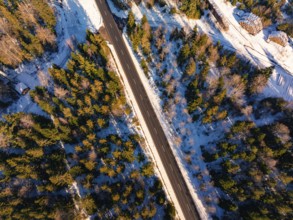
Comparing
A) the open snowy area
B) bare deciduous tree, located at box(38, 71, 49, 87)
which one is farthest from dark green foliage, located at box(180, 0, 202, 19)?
bare deciduous tree, located at box(38, 71, 49, 87)

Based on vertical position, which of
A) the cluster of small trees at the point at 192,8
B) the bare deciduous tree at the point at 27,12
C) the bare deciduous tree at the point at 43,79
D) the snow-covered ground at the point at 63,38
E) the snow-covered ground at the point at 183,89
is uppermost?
the bare deciduous tree at the point at 27,12

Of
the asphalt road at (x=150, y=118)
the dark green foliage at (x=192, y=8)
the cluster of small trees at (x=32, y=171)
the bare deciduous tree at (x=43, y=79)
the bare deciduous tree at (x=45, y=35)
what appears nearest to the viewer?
the cluster of small trees at (x=32, y=171)

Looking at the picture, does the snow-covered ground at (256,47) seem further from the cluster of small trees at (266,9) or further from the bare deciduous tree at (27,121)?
the bare deciduous tree at (27,121)

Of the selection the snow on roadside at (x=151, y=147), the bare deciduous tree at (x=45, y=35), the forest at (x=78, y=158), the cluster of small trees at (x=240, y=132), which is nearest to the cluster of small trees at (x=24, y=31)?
the bare deciduous tree at (x=45, y=35)

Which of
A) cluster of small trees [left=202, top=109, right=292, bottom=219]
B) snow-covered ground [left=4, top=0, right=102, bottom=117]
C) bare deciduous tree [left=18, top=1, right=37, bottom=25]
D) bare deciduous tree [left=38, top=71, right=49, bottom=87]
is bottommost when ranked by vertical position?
cluster of small trees [left=202, top=109, right=292, bottom=219]

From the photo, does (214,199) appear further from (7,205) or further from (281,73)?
(7,205)

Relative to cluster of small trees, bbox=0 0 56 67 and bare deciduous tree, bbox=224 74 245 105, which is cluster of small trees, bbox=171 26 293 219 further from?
cluster of small trees, bbox=0 0 56 67
